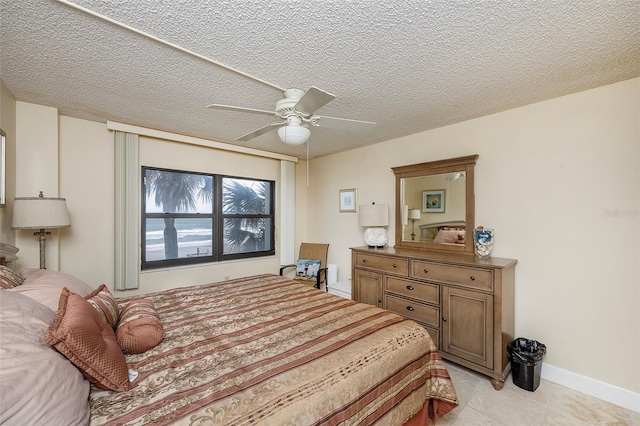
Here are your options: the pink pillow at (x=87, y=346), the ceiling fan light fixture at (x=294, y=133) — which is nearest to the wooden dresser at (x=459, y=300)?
the ceiling fan light fixture at (x=294, y=133)

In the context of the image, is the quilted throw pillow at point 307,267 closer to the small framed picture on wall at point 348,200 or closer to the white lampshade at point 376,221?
the small framed picture on wall at point 348,200

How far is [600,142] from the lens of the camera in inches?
84.0

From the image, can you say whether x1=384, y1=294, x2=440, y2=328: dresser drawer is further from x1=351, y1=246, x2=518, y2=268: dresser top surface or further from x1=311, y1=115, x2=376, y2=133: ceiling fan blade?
x1=311, y1=115, x2=376, y2=133: ceiling fan blade

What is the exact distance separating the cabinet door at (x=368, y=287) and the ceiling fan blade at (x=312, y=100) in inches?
81.6

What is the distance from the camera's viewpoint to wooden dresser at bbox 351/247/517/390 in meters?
2.22

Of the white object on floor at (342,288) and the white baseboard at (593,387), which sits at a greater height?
the white object on floor at (342,288)

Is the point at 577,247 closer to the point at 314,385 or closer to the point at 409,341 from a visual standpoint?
the point at 409,341

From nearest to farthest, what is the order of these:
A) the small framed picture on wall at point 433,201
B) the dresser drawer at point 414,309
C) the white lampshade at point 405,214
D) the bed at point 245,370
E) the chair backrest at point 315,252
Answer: the bed at point 245,370
the dresser drawer at point 414,309
the small framed picture on wall at point 433,201
the white lampshade at point 405,214
the chair backrest at point 315,252

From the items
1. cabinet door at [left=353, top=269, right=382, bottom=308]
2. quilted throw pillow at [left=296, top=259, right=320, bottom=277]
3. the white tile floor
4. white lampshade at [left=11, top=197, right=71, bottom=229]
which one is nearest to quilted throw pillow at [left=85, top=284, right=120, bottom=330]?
white lampshade at [left=11, top=197, right=71, bottom=229]

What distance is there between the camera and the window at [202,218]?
3.48 m

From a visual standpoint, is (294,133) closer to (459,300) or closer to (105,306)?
(105,306)

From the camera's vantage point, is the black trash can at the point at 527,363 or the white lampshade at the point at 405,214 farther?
the white lampshade at the point at 405,214

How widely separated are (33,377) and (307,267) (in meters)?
3.54

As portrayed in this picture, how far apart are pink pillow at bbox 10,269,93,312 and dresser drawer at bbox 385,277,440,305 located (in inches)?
104
